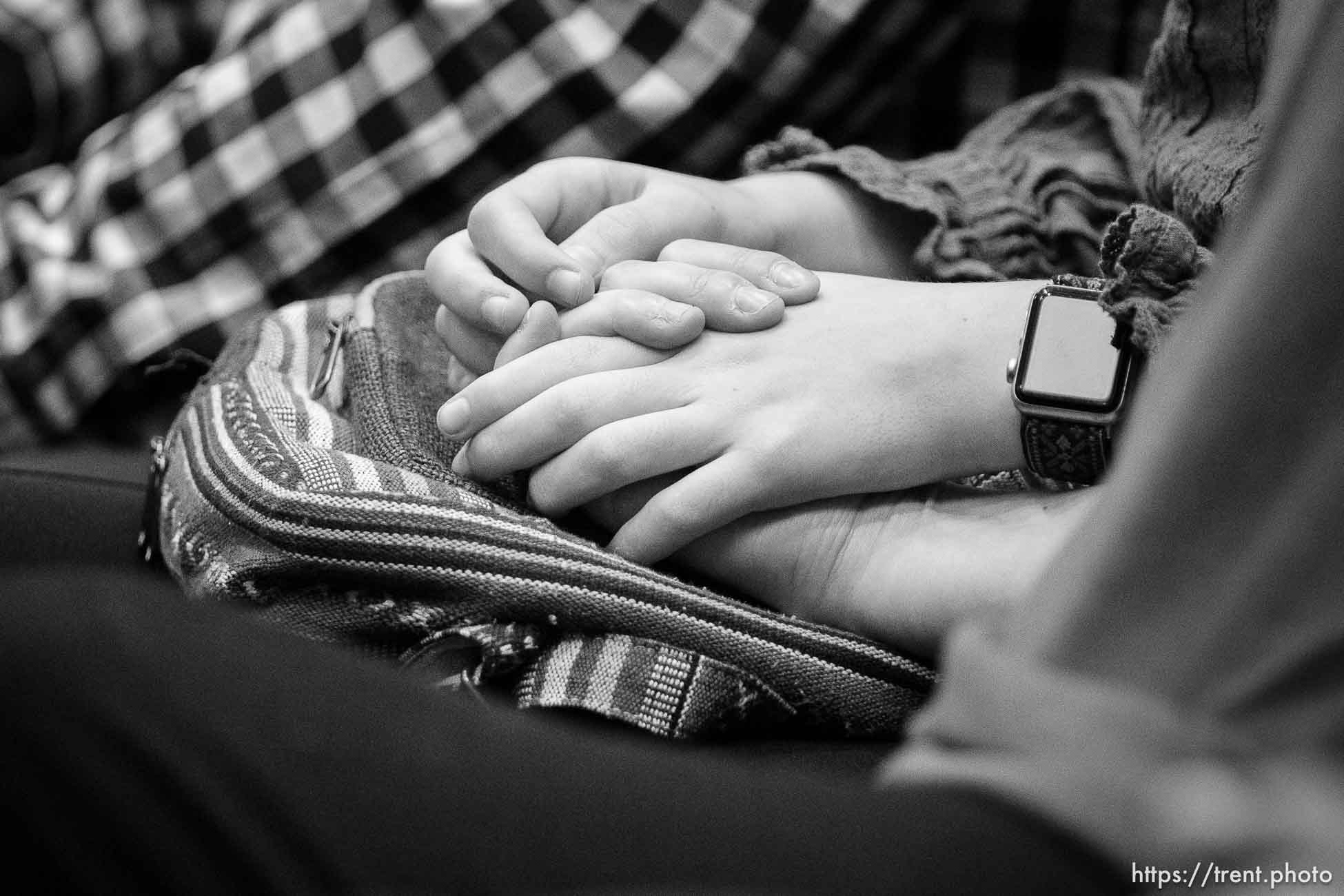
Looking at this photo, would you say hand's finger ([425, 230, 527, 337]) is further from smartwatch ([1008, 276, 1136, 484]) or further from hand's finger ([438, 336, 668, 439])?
smartwatch ([1008, 276, 1136, 484])

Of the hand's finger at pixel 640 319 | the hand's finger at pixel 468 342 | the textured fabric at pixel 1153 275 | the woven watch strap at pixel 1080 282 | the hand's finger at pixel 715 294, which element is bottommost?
the hand's finger at pixel 468 342

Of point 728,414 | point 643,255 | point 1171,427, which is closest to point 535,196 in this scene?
point 643,255

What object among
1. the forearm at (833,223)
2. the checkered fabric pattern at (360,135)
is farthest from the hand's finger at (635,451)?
the checkered fabric pattern at (360,135)

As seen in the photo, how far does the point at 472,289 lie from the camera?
0.62m

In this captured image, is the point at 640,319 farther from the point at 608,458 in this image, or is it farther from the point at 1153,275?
the point at 1153,275

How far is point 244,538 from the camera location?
0.54 meters

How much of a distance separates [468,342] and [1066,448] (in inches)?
12.1

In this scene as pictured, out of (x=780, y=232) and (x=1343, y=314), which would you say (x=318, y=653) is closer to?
(x=1343, y=314)

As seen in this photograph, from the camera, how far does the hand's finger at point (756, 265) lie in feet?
2.02

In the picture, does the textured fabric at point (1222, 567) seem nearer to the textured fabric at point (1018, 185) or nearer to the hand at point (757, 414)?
the hand at point (757, 414)

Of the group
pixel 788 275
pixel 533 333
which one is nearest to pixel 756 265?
pixel 788 275

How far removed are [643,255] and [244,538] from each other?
26 centimetres

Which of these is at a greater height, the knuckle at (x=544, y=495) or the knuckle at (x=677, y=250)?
the knuckle at (x=677, y=250)

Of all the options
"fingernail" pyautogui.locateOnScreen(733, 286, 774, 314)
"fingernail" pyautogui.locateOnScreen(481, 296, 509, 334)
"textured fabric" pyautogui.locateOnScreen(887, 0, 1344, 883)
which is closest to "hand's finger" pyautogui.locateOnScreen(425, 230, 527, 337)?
"fingernail" pyautogui.locateOnScreen(481, 296, 509, 334)
